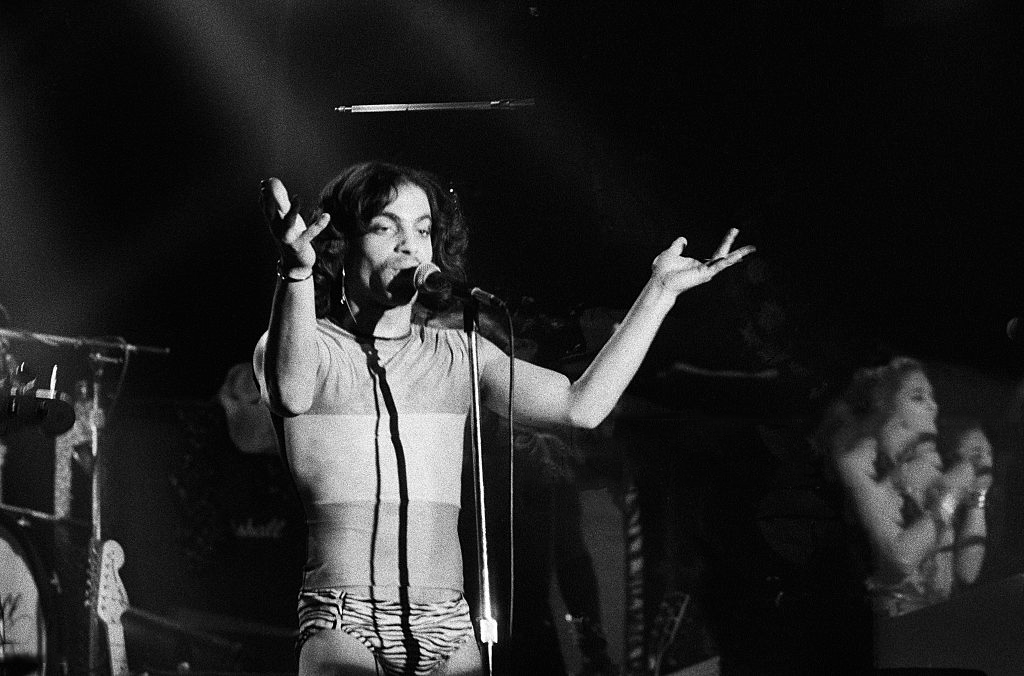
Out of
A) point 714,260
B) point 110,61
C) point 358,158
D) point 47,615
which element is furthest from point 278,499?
point 714,260

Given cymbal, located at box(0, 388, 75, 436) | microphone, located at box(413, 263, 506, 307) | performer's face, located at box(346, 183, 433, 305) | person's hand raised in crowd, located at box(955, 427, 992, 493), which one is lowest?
person's hand raised in crowd, located at box(955, 427, 992, 493)

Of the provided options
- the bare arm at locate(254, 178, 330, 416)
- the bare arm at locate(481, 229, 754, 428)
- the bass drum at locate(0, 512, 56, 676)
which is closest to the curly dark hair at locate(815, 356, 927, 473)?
the bare arm at locate(481, 229, 754, 428)

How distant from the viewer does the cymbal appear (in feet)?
12.3

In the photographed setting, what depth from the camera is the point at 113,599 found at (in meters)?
3.73

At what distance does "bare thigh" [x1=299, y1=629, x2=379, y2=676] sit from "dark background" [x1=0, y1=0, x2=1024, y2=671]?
185 centimetres

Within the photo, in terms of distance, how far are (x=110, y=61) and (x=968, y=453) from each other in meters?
3.14

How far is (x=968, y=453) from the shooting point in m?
3.80

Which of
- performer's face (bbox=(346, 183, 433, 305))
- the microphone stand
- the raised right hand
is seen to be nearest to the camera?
the raised right hand

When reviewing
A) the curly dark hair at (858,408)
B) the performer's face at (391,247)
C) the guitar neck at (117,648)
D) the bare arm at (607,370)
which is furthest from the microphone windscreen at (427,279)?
the guitar neck at (117,648)

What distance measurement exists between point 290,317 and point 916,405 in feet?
8.80

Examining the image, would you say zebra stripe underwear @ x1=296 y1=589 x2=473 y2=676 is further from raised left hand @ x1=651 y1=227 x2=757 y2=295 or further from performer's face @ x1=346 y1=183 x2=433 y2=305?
raised left hand @ x1=651 y1=227 x2=757 y2=295

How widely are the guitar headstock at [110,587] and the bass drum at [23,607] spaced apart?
0.19 m

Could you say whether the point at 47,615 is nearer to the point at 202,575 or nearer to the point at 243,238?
the point at 202,575

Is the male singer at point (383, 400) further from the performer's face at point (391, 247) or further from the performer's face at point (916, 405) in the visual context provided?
the performer's face at point (916, 405)
